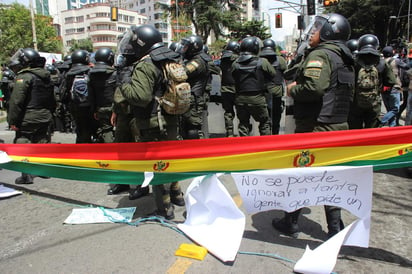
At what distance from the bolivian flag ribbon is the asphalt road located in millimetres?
Answer: 508

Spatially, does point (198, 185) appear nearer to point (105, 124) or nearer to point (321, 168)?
point (321, 168)

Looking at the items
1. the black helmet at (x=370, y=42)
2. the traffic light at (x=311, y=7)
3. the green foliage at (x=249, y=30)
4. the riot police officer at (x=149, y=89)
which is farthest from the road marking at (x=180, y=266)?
the green foliage at (x=249, y=30)

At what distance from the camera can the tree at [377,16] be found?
39.8 m

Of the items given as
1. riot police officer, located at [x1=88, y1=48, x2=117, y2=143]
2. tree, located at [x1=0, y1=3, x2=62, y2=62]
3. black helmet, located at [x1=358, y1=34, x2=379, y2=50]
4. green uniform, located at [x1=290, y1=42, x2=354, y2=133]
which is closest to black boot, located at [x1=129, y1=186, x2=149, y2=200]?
riot police officer, located at [x1=88, y1=48, x2=117, y2=143]

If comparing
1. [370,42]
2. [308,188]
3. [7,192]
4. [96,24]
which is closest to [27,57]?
[7,192]

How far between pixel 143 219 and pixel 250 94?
3112mm

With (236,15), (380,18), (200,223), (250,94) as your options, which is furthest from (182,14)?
(200,223)

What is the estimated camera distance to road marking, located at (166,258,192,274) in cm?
273

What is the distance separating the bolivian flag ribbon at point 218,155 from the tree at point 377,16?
41.1 metres

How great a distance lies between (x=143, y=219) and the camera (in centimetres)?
363

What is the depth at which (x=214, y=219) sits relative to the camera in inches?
121

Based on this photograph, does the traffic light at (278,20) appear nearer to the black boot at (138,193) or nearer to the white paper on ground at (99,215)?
the black boot at (138,193)

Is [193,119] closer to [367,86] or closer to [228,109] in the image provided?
[228,109]

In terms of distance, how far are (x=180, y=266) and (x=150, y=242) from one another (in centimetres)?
51
